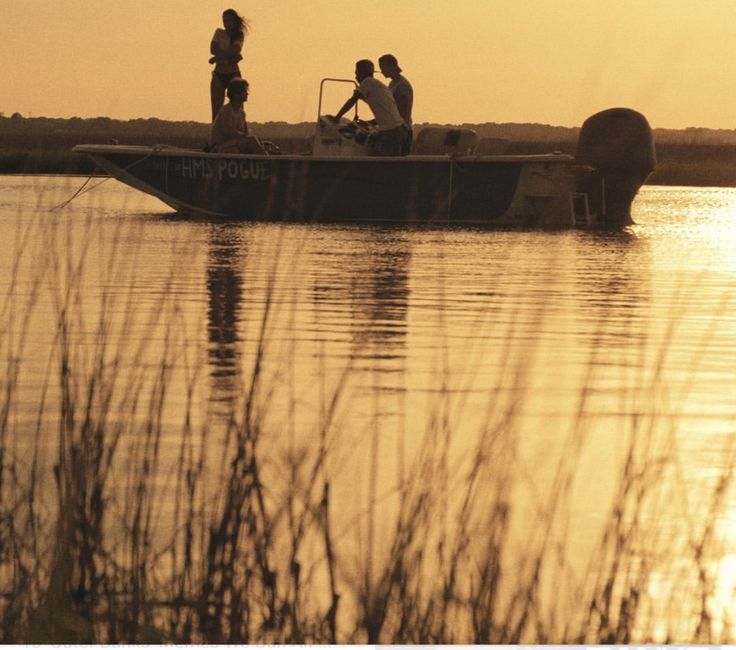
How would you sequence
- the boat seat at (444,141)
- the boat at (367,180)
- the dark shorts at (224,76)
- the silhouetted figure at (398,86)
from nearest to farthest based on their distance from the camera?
1. the silhouetted figure at (398,86)
2. the dark shorts at (224,76)
3. the boat at (367,180)
4. the boat seat at (444,141)

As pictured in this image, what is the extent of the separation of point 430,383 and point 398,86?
13354 millimetres

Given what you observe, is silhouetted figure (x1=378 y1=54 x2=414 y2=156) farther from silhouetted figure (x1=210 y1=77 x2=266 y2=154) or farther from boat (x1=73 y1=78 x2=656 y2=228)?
silhouetted figure (x1=210 y1=77 x2=266 y2=154)

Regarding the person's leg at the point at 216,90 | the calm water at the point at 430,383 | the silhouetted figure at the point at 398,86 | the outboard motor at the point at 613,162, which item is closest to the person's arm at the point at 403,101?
the silhouetted figure at the point at 398,86

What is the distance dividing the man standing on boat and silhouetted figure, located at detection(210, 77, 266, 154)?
1.21 metres

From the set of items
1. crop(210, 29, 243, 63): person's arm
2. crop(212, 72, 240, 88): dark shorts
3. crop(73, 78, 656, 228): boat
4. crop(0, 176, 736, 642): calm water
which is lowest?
crop(0, 176, 736, 642): calm water

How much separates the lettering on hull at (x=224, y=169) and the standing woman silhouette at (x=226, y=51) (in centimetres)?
94

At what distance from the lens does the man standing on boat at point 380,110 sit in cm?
2036

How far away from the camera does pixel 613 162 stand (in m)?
26.3

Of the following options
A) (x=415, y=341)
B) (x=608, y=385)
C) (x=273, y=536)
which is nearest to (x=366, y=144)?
(x=415, y=341)

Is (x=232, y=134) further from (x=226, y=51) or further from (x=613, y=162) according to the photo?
(x=613, y=162)

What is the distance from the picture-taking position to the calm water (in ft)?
16.6

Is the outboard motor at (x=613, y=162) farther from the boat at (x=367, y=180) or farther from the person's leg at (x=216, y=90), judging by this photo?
the person's leg at (x=216, y=90)

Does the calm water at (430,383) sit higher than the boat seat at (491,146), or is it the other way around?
the boat seat at (491,146)

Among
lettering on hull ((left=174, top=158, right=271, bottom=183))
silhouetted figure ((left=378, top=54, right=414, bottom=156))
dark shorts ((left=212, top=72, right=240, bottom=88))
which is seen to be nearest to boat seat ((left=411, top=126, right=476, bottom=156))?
silhouetted figure ((left=378, top=54, right=414, bottom=156))
